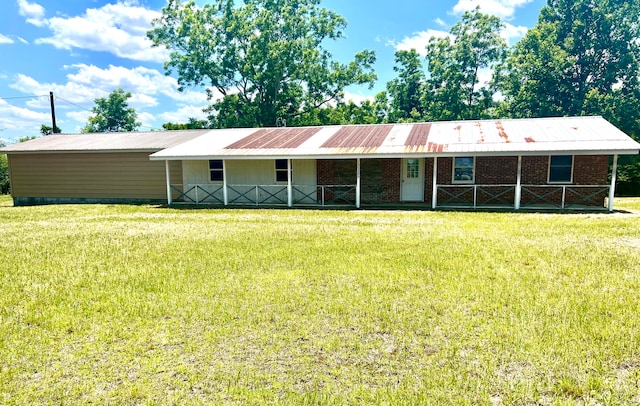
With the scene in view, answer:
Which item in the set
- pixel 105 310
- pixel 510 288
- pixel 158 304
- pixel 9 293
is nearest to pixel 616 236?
pixel 510 288

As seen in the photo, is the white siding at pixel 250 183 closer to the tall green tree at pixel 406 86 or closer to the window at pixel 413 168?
the window at pixel 413 168

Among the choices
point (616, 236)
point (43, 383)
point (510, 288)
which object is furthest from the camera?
point (616, 236)

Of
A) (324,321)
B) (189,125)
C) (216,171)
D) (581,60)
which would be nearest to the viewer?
(324,321)

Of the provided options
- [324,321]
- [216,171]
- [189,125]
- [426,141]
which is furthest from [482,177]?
[189,125]

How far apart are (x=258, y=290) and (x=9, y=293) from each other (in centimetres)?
332

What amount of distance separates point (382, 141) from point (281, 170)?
4.36 meters

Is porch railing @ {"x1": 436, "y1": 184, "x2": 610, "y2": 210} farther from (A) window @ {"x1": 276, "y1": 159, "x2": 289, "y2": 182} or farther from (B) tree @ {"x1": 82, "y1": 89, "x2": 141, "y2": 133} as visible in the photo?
(B) tree @ {"x1": 82, "y1": 89, "x2": 141, "y2": 133}

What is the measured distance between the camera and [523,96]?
2847 centimetres

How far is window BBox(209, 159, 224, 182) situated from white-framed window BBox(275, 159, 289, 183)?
2.47 metres

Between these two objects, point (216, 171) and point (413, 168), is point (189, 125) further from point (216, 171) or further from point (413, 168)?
point (413, 168)

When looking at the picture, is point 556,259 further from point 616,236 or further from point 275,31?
point 275,31

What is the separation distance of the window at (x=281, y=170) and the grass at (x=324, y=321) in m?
8.39

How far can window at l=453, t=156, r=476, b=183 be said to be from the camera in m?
14.6

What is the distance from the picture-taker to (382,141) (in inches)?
593
